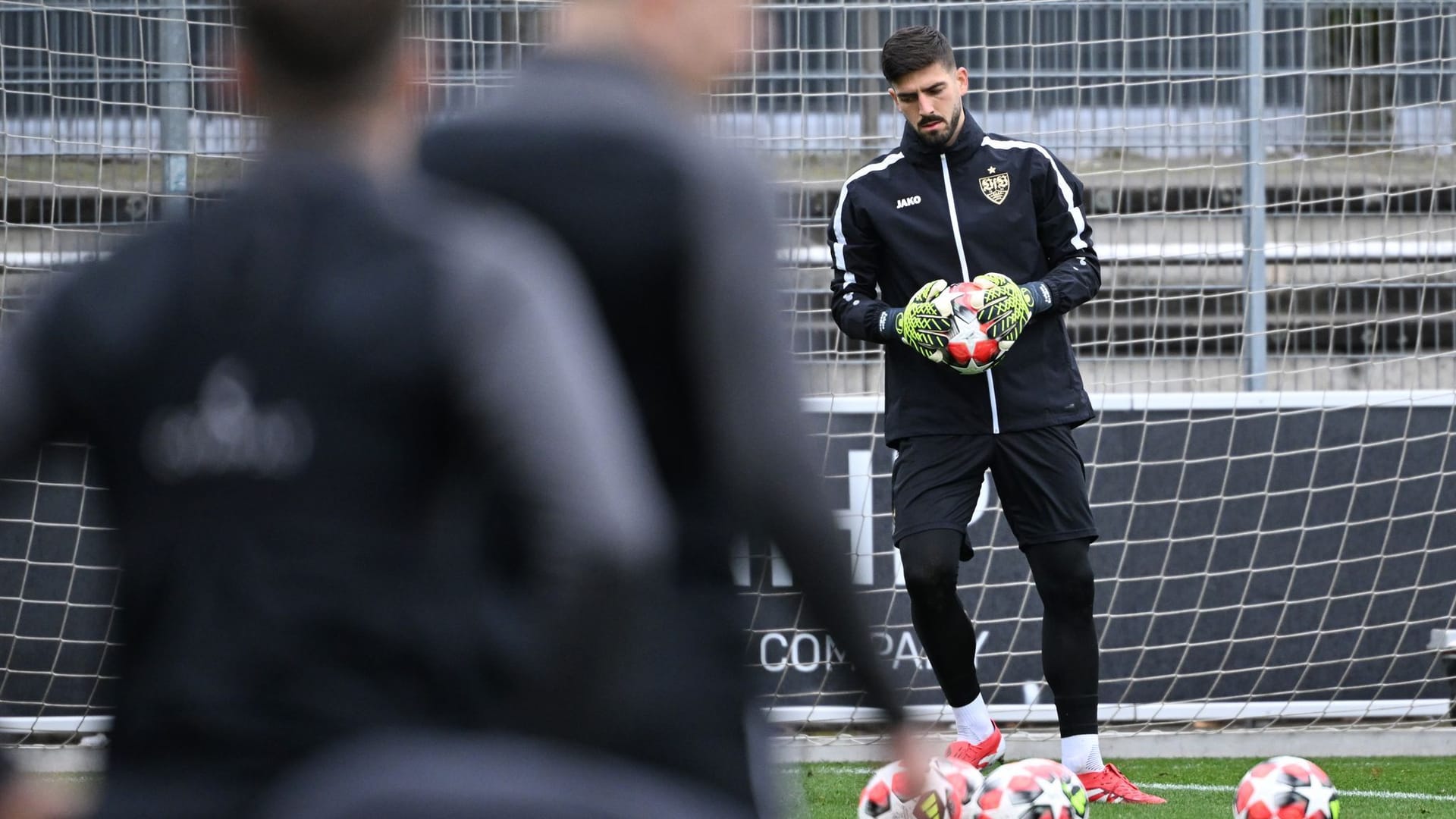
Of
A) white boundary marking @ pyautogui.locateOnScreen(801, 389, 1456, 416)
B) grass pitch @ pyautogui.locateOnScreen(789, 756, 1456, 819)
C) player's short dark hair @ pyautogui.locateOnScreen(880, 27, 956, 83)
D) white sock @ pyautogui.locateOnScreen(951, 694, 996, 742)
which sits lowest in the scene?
grass pitch @ pyautogui.locateOnScreen(789, 756, 1456, 819)

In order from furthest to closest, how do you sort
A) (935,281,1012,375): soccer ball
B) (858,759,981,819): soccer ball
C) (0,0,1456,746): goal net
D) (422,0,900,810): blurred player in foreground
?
(0,0,1456,746): goal net → (935,281,1012,375): soccer ball → (858,759,981,819): soccer ball → (422,0,900,810): blurred player in foreground

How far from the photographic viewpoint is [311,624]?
126 centimetres

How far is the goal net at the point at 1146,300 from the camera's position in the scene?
7.29 metres

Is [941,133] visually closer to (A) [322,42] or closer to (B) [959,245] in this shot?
(B) [959,245]

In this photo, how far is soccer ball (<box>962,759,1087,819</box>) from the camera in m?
4.15

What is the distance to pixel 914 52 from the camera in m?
5.34

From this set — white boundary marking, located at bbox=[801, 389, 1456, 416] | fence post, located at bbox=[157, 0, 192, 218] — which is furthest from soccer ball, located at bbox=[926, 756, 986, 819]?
fence post, located at bbox=[157, 0, 192, 218]

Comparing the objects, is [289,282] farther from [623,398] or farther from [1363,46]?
[1363,46]

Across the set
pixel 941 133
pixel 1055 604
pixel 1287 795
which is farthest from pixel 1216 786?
pixel 941 133

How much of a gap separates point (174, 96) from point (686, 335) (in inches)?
251

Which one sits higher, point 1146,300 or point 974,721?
point 1146,300

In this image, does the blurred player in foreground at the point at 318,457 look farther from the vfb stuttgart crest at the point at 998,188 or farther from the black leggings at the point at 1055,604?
the vfb stuttgart crest at the point at 998,188

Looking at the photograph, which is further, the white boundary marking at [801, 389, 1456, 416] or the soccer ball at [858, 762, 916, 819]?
the white boundary marking at [801, 389, 1456, 416]

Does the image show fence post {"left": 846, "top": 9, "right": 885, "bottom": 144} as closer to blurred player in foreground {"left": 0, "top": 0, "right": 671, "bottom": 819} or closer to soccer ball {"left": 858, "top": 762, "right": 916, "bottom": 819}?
soccer ball {"left": 858, "top": 762, "right": 916, "bottom": 819}
